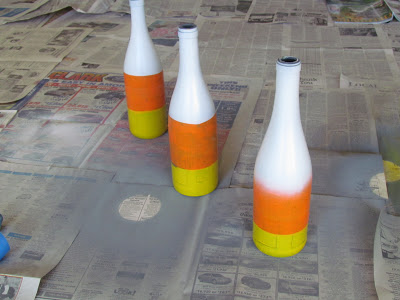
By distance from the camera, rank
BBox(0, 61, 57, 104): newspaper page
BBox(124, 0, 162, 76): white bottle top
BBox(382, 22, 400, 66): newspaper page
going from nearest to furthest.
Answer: BBox(124, 0, 162, 76): white bottle top < BBox(0, 61, 57, 104): newspaper page < BBox(382, 22, 400, 66): newspaper page

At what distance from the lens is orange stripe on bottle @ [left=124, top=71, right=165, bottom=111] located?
0.88 meters

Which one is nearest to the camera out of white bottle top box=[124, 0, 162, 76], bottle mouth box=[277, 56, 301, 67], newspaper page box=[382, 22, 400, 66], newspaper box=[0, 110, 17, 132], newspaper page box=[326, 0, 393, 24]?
bottle mouth box=[277, 56, 301, 67]

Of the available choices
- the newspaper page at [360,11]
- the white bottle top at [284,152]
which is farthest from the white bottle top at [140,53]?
the newspaper page at [360,11]

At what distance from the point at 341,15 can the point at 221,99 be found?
27.7 inches

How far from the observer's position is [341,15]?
151 centimetres

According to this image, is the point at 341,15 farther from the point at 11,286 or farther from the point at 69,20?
the point at 11,286

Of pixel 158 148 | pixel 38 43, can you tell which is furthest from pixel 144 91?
pixel 38 43

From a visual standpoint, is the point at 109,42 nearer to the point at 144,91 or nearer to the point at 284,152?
the point at 144,91

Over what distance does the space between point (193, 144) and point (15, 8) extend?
132 centimetres

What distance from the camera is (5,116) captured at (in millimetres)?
1047

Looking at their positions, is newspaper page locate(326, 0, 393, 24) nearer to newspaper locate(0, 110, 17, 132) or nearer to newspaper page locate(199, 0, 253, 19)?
newspaper page locate(199, 0, 253, 19)

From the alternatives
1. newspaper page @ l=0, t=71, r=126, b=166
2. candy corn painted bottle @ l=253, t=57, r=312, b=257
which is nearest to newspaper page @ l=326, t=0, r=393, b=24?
newspaper page @ l=0, t=71, r=126, b=166

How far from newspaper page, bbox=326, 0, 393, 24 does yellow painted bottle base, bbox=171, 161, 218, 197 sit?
980 mm

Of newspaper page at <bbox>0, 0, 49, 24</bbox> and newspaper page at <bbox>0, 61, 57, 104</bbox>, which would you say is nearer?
newspaper page at <bbox>0, 61, 57, 104</bbox>
